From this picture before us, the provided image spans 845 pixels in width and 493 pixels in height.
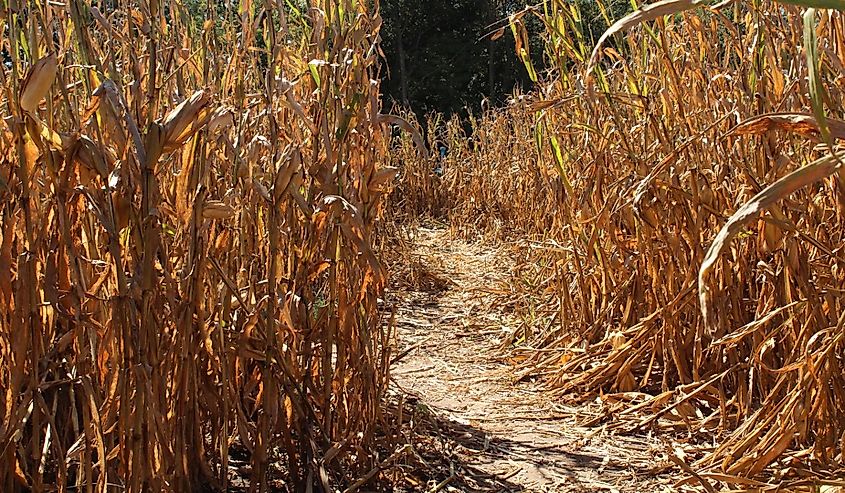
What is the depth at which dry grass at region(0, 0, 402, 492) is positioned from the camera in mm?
1030

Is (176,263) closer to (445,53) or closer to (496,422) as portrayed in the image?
(496,422)

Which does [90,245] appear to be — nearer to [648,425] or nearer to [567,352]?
[648,425]

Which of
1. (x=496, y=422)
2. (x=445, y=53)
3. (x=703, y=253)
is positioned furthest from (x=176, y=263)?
(x=445, y=53)

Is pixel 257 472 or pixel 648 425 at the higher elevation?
pixel 257 472

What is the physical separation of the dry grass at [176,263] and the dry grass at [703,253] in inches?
21.9

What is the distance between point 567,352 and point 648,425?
19.7 inches

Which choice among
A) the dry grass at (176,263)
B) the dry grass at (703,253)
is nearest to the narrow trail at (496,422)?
the dry grass at (703,253)

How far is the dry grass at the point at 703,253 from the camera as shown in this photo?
1494 millimetres

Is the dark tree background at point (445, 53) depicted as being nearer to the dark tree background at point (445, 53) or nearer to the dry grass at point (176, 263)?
the dark tree background at point (445, 53)

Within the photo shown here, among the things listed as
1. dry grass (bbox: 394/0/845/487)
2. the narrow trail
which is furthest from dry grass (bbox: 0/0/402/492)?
dry grass (bbox: 394/0/845/487)

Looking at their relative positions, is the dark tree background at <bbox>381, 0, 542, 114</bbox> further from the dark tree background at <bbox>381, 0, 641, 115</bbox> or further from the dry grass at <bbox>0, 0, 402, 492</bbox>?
the dry grass at <bbox>0, 0, 402, 492</bbox>

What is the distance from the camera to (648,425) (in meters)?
1.95

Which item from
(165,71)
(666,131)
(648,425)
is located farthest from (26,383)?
(666,131)

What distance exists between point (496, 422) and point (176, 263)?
1.02 m
